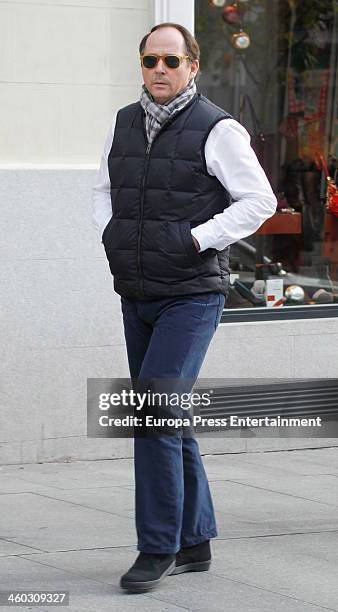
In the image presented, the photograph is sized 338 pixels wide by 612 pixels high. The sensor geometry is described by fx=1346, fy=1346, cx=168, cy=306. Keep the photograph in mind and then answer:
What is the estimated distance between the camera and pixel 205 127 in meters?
4.97

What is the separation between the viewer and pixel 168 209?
495cm

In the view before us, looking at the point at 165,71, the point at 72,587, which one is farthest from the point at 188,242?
the point at 72,587

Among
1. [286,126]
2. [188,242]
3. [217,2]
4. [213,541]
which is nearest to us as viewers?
[188,242]

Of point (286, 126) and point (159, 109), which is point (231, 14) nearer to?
point (286, 126)

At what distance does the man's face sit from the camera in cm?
500

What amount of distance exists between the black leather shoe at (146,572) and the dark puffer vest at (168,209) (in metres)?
0.97

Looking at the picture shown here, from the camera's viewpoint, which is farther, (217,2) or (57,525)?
(217,2)

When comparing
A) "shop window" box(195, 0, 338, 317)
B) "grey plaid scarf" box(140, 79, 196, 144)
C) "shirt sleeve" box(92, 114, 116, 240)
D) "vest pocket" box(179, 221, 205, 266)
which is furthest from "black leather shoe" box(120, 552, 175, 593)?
"shop window" box(195, 0, 338, 317)

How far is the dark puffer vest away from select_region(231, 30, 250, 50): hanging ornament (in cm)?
331

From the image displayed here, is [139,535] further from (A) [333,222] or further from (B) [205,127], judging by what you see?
(A) [333,222]

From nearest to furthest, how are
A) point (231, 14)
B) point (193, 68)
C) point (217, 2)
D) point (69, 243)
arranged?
point (193, 68)
point (69, 243)
point (217, 2)
point (231, 14)

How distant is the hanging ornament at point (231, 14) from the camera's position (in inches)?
321

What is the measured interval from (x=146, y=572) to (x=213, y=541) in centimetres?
83

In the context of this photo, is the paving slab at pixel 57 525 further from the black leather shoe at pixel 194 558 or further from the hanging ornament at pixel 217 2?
the hanging ornament at pixel 217 2
